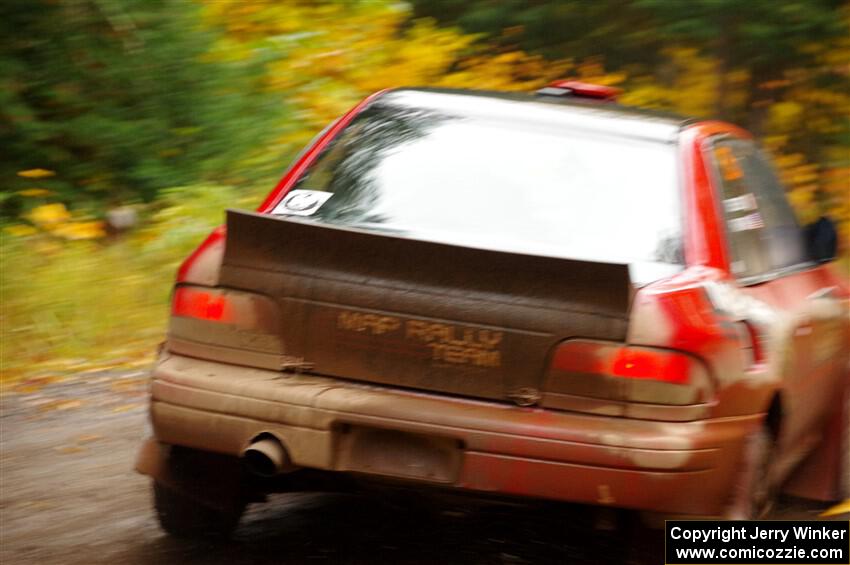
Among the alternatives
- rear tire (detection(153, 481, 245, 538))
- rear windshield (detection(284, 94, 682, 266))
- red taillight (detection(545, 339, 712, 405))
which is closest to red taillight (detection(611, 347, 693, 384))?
red taillight (detection(545, 339, 712, 405))

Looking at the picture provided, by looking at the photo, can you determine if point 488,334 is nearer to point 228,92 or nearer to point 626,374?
point 626,374

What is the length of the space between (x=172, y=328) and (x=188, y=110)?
693cm

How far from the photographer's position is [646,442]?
413cm

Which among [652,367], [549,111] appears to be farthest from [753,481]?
[549,111]

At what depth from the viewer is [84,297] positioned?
8719mm

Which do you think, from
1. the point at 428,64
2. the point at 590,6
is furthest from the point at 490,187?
the point at 590,6

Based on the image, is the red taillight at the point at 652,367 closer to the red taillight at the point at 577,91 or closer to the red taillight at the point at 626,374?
the red taillight at the point at 626,374

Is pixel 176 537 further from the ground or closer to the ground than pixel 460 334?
closer to the ground

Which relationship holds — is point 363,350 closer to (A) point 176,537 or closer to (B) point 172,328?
(B) point 172,328

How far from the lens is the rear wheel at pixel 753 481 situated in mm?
4504

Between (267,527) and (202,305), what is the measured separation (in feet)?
3.79

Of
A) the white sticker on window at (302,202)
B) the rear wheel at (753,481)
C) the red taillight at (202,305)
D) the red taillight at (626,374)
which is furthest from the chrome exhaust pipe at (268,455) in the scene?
the rear wheel at (753,481)

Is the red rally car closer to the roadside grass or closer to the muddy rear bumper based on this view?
the muddy rear bumper

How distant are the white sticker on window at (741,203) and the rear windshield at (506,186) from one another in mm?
296
